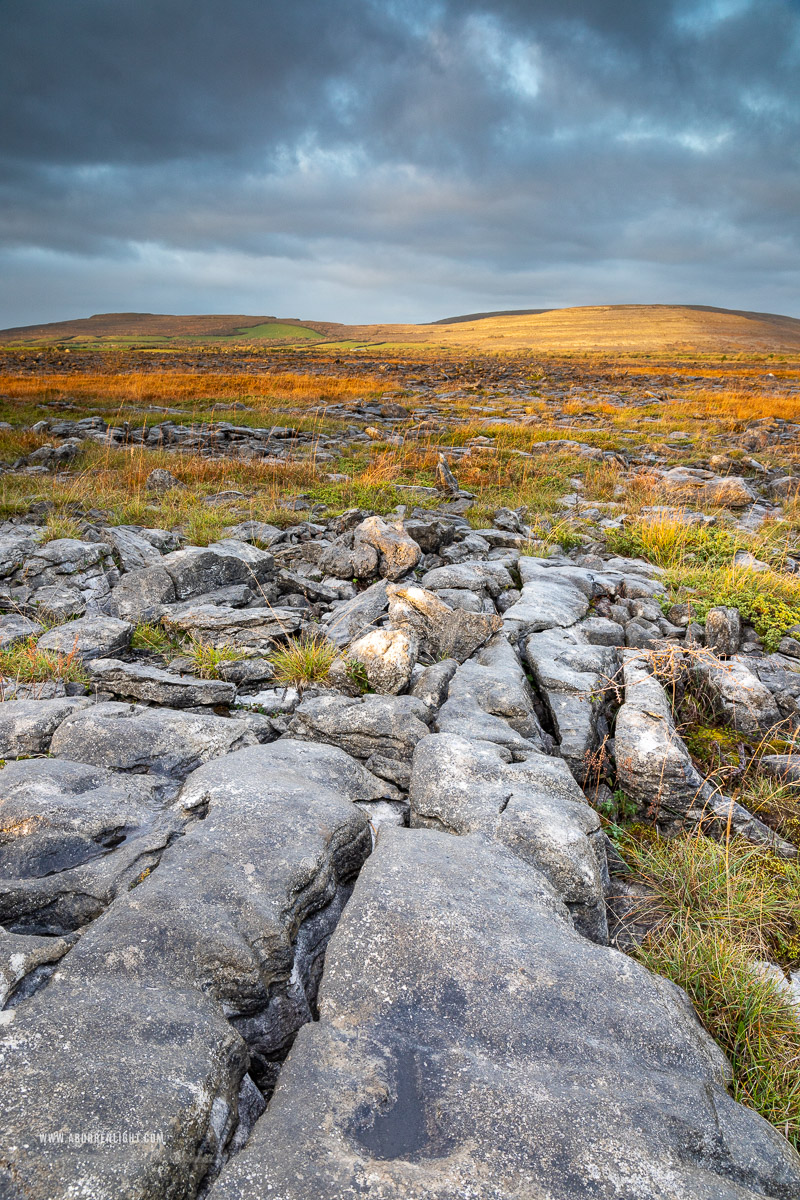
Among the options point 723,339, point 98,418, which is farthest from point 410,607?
point 723,339

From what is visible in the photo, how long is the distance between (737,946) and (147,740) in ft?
10.9

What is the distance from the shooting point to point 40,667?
4.80 meters

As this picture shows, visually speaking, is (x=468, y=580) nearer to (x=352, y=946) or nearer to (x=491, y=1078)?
(x=352, y=946)

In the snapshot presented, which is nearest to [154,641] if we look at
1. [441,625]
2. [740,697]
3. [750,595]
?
[441,625]

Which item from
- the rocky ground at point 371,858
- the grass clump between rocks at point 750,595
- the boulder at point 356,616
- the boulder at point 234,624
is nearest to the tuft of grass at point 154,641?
the rocky ground at point 371,858

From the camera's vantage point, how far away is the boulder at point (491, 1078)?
1481 millimetres

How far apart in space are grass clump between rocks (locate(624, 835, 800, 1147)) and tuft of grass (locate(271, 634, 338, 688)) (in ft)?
8.28

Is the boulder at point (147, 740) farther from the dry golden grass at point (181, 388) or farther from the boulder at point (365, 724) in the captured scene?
the dry golden grass at point (181, 388)

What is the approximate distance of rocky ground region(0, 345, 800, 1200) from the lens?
157cm

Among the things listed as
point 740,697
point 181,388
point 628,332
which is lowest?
point 740,697

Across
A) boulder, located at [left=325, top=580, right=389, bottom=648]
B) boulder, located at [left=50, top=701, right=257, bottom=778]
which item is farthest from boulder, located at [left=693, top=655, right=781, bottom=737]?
boulder, located at [left=50, top=701, right=257, bottom=778]

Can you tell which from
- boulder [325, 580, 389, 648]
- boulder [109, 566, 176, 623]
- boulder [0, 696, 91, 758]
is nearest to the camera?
boulder [0, 696, 91, 758]

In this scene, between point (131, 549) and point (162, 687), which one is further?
point (131, 549)

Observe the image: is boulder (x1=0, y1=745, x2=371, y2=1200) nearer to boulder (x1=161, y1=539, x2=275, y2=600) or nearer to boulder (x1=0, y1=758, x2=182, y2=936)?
boulder (x1=0, y1=758, x2=182, y2=936)
